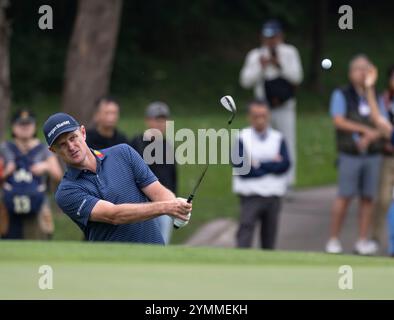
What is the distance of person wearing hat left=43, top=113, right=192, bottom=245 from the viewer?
819 centimetres

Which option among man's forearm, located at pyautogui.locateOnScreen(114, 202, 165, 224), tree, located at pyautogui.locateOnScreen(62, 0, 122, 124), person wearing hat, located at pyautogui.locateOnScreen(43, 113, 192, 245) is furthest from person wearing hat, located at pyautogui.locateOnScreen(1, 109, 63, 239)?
man's forearm, located at pyautogui.locateOnScreen(114, 202, 165, 224)

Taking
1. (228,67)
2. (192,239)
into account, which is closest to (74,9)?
(228,67)

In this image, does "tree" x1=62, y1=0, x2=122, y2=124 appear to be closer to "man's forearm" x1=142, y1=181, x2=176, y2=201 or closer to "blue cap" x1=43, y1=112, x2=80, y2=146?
"man's forearm" x1=142, y1=181, x2=176, y2=201

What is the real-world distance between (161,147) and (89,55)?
5.12m

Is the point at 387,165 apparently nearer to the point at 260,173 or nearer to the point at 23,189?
the point at 260,173

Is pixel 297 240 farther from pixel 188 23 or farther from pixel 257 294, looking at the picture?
pixel 188 23

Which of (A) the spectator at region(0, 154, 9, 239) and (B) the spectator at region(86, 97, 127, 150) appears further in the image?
(A) the spectator at region(0, 154, 9, 239)

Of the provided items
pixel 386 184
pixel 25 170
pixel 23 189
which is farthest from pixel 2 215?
pixel 386 184

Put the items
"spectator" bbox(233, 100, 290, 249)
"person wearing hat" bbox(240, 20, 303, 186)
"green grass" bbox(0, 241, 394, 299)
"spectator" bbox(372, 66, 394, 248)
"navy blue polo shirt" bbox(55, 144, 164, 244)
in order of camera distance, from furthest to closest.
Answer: "person wearing hat" bbox(240, 20, 303, 186) → "spectator" bbox(372, 66, 394, 248) → "spectator" bbox(233, 100, 290, 249) → "green grass" bbox(0, 241, 394, 299) → "navy blue polo shirt" bbox(55, 144, 164, 244)

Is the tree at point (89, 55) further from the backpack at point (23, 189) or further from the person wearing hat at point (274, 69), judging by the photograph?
the backpack at point (23, 189)

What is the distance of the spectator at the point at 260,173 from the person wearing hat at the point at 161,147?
870 millimetres

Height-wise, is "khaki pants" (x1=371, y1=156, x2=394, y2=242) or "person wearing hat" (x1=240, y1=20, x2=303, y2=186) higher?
"person wearing hat" (x1=240, y1=20, x2=303, y2=186)

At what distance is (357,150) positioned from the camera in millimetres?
15125

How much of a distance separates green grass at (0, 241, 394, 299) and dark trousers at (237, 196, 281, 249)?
224 centimetres
